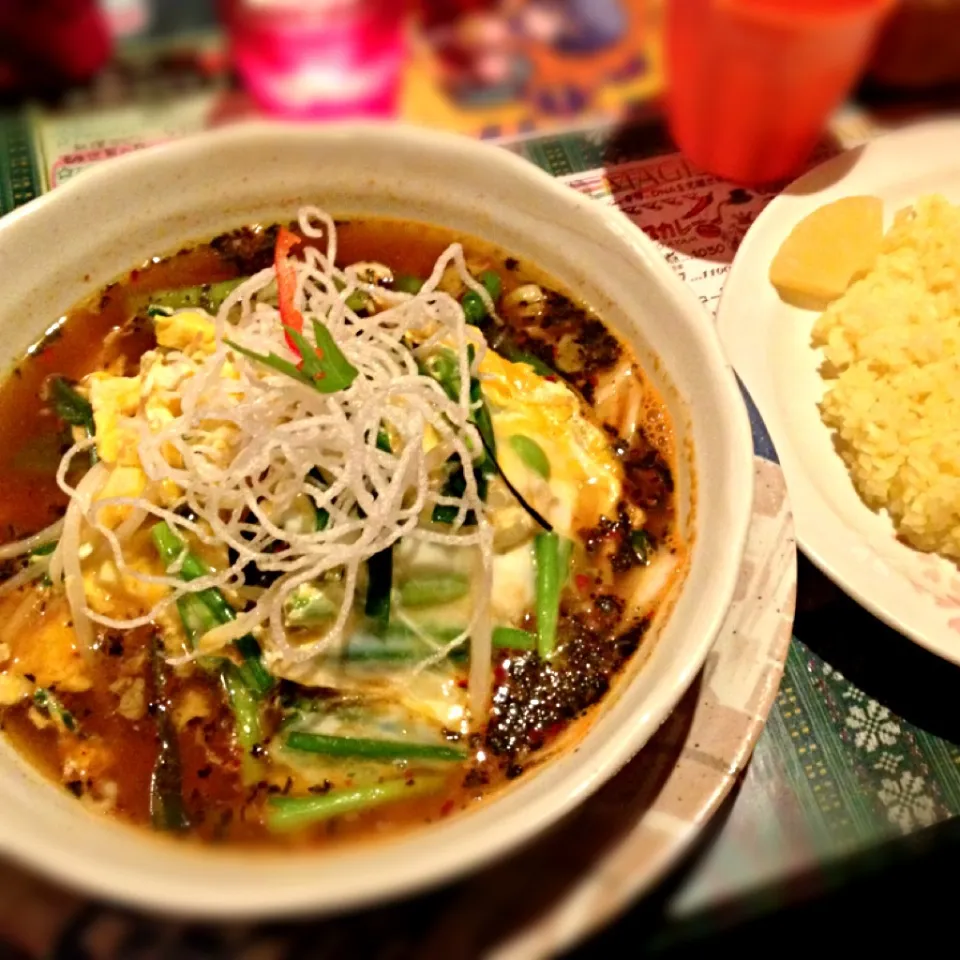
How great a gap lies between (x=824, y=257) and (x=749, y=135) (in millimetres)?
279

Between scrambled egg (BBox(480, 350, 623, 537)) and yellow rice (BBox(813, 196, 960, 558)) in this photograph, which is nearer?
scrambled egg (BBox(480, 350, 623, 537))

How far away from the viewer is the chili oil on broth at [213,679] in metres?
1.00

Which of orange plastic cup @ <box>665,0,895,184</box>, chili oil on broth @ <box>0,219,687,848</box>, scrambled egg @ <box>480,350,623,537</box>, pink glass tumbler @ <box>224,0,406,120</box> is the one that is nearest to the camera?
chili oil on broth @ <box>0,219,687,848</box>

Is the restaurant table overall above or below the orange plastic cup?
below

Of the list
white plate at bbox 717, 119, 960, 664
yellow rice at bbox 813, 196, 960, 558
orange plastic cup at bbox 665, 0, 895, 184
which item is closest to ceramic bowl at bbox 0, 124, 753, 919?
white plate at bbox 717, 119, 960, 664

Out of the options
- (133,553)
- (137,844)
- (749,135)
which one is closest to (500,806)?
(137,844)

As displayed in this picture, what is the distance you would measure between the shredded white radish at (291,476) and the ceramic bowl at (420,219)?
217 millimetres

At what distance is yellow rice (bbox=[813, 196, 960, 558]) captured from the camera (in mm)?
1344

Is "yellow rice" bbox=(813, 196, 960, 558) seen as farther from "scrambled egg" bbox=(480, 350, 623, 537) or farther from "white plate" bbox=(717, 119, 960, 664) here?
"scrambled egg" bbox=(480, 350, 623, 537)

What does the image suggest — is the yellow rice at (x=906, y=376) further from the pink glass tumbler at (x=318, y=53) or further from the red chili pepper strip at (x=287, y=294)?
the pink glass tumbler at (x=318, y=53)

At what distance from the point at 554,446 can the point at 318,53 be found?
1081 mm

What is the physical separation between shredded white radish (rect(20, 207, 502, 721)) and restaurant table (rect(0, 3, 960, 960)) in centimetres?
32

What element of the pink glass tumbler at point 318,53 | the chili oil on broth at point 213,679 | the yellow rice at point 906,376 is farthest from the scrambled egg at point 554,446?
the pink glass tumbler at point 318,53

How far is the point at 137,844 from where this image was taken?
2.92 feet
